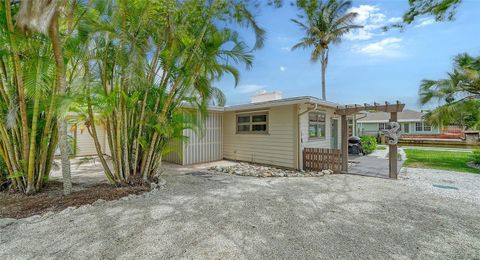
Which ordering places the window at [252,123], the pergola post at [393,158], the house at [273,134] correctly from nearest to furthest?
the pergola post at [393,158], the house at [273,134], the window at [252,123]

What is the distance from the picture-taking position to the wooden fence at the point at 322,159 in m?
6.79

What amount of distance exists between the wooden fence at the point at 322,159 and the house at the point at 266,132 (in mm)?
251

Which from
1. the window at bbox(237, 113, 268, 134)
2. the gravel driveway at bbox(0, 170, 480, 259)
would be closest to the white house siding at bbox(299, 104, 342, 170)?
the window at bbox(237, 113, 268, 134)

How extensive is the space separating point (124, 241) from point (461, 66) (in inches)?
568

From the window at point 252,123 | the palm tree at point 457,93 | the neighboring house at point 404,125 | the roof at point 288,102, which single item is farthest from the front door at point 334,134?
the neighboring house at point 404,125

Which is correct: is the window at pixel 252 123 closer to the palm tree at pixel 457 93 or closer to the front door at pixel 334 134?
the front door at pixel 334 134

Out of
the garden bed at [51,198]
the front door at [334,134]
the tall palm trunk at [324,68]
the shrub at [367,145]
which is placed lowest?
the garden bed at [51,198]

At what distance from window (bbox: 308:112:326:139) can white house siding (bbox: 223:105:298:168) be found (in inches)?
35.5

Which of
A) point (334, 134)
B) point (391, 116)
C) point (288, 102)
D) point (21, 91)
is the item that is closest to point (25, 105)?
point (21, 91)

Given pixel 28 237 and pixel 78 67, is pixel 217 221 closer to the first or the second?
pixel 28 237

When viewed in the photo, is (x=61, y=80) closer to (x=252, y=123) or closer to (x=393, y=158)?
(x=252, y=123)

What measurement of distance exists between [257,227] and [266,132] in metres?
5.45

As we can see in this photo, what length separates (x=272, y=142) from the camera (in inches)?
313

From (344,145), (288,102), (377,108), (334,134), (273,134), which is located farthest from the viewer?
(334,134)
